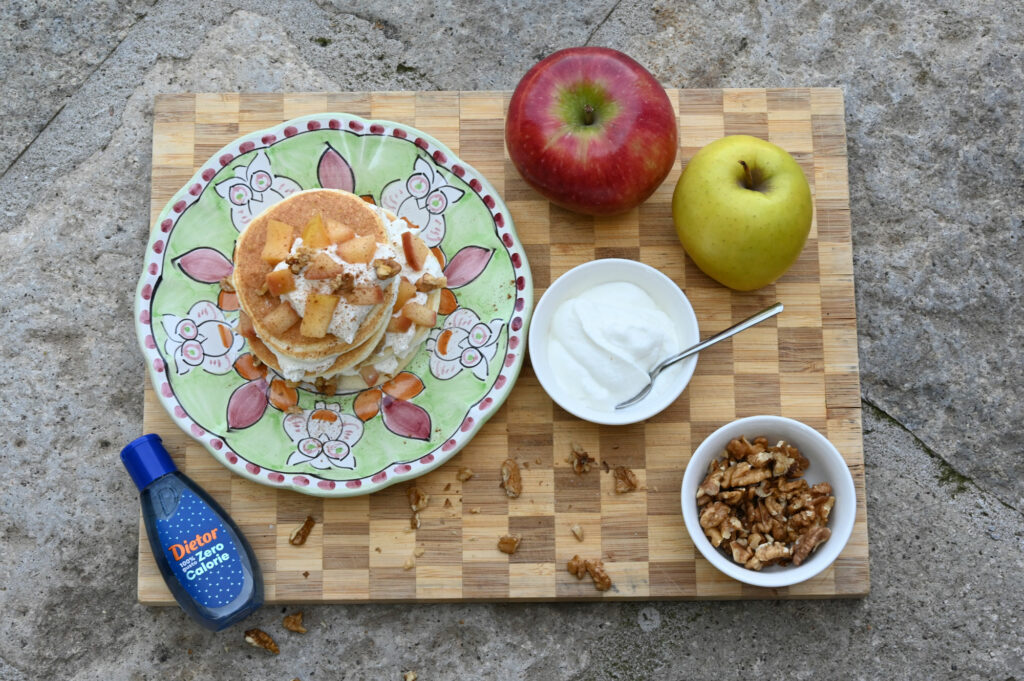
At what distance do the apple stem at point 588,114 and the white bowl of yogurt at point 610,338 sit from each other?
253 millimetres

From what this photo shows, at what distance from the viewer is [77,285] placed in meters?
1.67

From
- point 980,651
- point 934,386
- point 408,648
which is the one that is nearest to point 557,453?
point 408,648

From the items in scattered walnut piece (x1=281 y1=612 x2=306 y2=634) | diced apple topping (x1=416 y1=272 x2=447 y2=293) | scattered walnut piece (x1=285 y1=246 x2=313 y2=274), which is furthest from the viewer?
scattered walnut piece (x1=281 y1=612 x2=306 y2=634)

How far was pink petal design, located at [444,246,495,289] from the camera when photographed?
153 cm

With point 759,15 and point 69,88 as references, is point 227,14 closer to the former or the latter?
point 69,88

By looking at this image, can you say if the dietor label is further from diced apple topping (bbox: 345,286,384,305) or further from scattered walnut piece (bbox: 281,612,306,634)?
diced apple topping (bbox: 345,286,384,305)

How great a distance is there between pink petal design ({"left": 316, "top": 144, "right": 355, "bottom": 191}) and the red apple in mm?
336

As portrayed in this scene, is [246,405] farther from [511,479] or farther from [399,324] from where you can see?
[511,479]

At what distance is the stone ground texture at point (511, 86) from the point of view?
5.27 ft

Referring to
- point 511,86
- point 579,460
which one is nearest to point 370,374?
point 579,460

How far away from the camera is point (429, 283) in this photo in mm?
1438

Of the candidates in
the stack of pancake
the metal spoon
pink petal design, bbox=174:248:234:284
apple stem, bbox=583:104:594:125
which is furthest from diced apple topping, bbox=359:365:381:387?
apple stem, bbox=583:104:594:125

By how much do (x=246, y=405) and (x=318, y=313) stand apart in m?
0.28

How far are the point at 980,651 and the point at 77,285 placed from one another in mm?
2020
